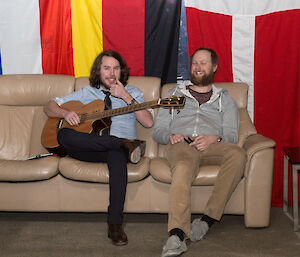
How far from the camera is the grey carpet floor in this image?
218cm

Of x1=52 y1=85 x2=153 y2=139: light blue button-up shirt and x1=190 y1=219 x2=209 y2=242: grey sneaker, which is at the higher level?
x1=52 y1=85 x2=153 y2=139: light blue button-up shirt

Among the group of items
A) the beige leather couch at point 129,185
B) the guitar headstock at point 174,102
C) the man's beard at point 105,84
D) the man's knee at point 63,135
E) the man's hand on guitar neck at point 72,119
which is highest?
the man's beard at point 105,84

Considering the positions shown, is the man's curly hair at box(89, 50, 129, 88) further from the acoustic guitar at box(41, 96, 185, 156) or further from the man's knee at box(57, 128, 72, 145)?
the man's knee at box(57, 128, 72, 145)

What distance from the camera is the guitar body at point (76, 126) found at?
266 centimetres

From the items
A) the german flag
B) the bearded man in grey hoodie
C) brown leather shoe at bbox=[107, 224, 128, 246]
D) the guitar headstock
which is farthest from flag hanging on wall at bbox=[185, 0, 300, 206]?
brown leather shoe at bbox=[107, 224, 128, 246]

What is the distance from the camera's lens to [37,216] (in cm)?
280

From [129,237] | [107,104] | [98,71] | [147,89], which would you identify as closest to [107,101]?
[107,104]

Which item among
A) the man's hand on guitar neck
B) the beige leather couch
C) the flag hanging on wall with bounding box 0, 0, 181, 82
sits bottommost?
the beige leather couch

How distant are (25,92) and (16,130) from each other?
29cm

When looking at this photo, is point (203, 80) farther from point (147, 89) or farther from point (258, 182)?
point (258, 182)

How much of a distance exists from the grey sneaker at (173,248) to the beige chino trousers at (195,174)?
75 mm

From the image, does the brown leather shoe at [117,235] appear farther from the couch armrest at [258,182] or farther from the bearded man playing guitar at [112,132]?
the couch armrest at [258,182]

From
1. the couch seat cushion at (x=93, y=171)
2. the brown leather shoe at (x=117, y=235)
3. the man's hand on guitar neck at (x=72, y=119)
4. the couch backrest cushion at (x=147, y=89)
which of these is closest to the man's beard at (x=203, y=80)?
the couch backrest cushion at (x=147, y=89)

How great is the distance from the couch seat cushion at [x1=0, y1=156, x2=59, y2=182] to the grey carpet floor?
306 mm
